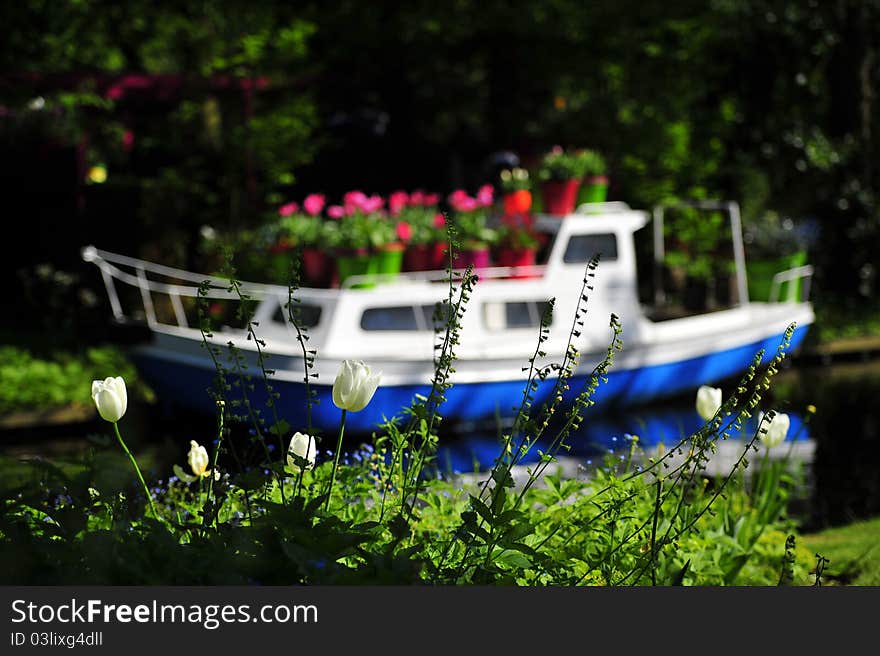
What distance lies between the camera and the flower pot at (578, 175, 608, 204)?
38.6 ft

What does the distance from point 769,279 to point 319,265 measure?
19.2 feet

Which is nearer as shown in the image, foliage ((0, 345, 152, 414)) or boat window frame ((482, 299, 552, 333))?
boat window frame ((482, 299, 552, 333))

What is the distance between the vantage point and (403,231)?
10.7 m

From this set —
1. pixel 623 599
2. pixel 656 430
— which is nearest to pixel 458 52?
pixel 656 430

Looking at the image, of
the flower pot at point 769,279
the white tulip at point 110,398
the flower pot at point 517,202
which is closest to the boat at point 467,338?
the flower pot at point 517,202

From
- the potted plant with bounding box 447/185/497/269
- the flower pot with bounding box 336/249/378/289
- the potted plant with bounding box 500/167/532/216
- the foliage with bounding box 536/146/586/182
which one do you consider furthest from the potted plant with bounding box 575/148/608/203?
the flower pot with bounding box 336/249/378/289

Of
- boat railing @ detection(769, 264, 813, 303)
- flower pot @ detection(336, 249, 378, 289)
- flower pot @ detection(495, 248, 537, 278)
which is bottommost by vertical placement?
flower pot @ detection(336, 249, 378, 289)

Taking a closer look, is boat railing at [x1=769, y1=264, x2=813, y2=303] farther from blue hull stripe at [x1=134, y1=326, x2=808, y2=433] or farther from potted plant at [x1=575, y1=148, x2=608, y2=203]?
potted plant at [x1=575, y1=148, x2=608, y2=203]

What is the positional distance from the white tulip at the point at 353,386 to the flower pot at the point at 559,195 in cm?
846

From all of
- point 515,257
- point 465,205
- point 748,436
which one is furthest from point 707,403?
point 465,205

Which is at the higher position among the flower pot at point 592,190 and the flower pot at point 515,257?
the flower pot at point 592,190

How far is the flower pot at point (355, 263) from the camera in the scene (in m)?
10.5

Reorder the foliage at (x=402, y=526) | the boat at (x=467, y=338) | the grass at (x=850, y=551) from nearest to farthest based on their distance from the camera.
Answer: the foliage at (x=402, y=526)
the grass at (x=850, y=551)
the boat at (x=467, y=338)

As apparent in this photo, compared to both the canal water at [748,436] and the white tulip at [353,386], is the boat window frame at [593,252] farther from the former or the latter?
the white tulip at [353,386]
